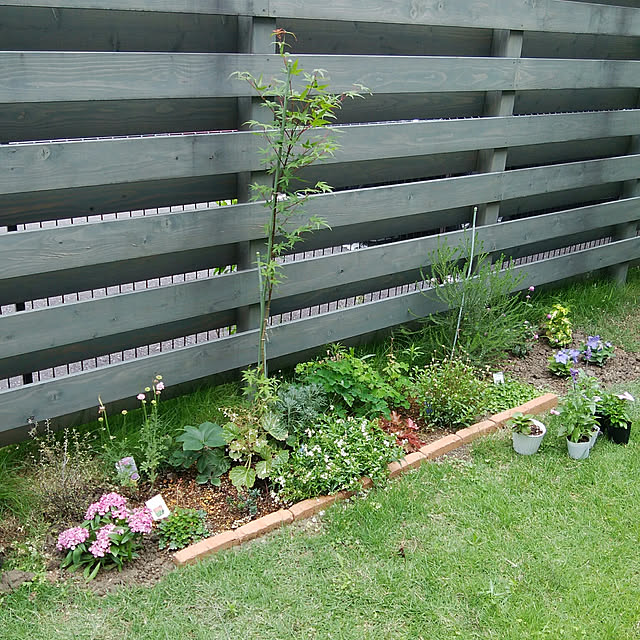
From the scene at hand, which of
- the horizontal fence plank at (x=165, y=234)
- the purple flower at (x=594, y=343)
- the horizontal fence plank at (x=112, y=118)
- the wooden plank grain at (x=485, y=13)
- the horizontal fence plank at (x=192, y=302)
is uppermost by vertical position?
the wooden plank grain at (x=485, y=13)

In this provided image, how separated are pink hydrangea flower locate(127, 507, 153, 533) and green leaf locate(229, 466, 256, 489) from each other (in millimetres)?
485

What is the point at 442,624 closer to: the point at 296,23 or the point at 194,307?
the point at 194,307

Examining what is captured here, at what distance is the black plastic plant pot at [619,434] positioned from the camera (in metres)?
3.83

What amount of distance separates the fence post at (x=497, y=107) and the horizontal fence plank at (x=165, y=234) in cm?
8

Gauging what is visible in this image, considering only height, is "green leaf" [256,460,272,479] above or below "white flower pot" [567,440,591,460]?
above

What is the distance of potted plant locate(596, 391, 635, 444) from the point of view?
3.83m

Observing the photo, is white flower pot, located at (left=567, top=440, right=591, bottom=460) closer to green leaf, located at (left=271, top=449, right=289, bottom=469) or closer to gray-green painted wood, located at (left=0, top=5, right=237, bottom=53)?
green leaf, located at (left=271, top=449, right=289, bottom=469)

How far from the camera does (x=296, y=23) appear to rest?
12.2 ft

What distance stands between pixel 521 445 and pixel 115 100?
2.54 m

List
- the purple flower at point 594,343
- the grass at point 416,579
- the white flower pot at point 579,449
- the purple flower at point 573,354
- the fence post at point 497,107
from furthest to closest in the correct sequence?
1. the purple flower at point 594,343
2. the fence post at point 497,107
3. the purple flower at point 573,354
4. the white flower pot at point 579,449
5. the grass at point 416,579

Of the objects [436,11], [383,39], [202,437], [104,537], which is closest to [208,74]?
[383,39]

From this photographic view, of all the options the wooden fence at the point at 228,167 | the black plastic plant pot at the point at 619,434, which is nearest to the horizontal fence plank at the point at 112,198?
the wooden fence at the point at 228,167

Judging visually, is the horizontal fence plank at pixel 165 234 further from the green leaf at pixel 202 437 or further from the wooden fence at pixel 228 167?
the green leaf at pixel 202 437

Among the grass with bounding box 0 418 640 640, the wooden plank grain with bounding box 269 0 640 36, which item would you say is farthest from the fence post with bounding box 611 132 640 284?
the grass with bounding box 0 418 640 640
